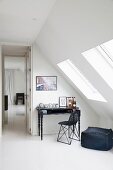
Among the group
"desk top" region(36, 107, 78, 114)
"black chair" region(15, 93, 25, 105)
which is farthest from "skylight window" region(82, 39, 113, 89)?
"black chair" region(15, 93, 25, 105)

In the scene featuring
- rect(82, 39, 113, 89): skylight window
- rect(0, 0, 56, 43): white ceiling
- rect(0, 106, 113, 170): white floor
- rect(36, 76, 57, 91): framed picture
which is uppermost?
rect(0, 0, 56, 43): white ceiling

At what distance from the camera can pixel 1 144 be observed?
4703mm

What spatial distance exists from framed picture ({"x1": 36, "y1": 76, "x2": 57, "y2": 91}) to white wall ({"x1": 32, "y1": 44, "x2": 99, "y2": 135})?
8cm

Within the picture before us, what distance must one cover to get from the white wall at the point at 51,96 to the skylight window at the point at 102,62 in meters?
2.09

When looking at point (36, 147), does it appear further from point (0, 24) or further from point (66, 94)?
point (0, 24)

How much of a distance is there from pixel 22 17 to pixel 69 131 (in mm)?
3250

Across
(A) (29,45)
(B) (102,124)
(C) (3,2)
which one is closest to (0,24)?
(C) (3,2)

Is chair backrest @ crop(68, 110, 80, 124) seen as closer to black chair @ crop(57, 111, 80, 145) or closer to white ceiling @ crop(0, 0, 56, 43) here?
black chair @ crop(57, 111, 80, 145)

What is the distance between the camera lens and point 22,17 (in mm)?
3562

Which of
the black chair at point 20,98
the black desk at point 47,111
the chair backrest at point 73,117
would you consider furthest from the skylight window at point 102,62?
the black chair at point 20,98

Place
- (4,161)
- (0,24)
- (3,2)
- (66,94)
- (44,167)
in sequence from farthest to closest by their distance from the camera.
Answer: (66,94)
(0,24)
(4,161)
(44,167)
(3,2)

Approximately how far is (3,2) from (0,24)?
1.02 metres

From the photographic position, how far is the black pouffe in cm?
427

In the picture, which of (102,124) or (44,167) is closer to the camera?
(44,167)
